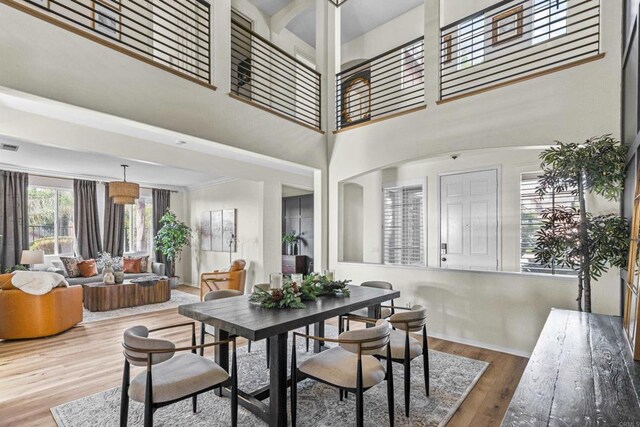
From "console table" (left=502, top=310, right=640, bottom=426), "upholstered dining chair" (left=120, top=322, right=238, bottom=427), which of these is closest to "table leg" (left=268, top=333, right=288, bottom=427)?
"upholstered dining chair" (left=120, top=322, right=238, bottom=427)

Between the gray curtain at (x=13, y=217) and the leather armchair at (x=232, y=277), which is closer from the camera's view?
the leather armchair at (x=232, y=277)

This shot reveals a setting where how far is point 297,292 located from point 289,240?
5.48m

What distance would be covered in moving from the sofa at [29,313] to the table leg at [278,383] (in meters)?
3.82

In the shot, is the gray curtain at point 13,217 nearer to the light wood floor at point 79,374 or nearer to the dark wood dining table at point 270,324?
the light wood floor at point 79,374

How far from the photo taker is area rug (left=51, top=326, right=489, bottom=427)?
2.37m

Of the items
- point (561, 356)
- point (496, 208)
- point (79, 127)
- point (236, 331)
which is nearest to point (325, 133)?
point (496, 208)

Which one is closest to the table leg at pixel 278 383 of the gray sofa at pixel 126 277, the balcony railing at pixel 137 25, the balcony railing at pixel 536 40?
the balcony railing at pixel 137 25

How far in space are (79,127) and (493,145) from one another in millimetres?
5094

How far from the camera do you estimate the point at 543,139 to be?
3482 millimetres

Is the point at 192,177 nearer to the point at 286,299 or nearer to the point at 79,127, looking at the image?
the point at 79,127

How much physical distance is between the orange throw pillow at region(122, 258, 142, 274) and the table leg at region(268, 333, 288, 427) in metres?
6.68

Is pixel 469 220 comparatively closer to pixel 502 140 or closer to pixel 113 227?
pixel 502 140

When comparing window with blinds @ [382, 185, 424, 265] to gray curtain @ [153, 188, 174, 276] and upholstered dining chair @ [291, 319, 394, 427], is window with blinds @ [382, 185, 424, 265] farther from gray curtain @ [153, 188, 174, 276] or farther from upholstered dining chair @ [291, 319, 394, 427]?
gray curtain @ [153, 188, 174, 276]

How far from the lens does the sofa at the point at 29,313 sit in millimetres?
4109
